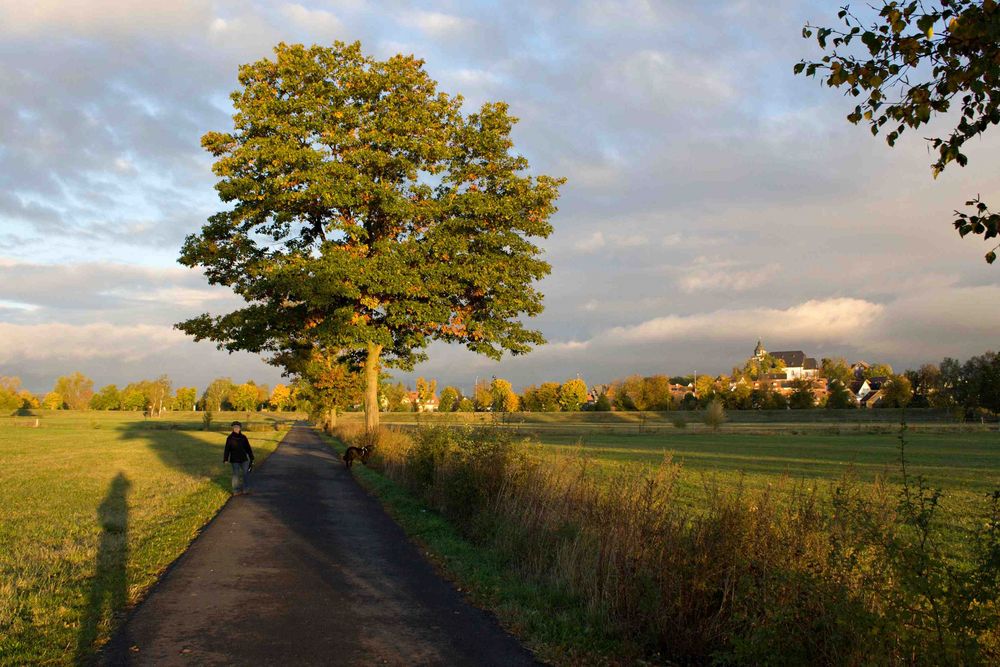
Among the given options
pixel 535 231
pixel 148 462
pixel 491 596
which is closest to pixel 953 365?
pixel 535 231

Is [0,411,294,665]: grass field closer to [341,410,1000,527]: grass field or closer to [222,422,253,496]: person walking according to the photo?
[222,422,253,496]: person walking

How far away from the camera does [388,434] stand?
79.7ft

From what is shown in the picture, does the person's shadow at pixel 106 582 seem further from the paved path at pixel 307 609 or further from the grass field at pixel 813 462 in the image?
the grass field at pixel 813 462

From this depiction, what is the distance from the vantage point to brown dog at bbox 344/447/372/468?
2406 centimetres

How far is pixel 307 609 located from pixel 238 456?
1085 cm

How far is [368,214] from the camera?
24.9m

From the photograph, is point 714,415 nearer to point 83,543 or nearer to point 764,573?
point 83,543

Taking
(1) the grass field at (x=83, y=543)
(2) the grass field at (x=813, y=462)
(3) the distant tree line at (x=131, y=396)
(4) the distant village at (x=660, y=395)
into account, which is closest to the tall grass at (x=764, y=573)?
(2) the grass field at (x=813, y=462)

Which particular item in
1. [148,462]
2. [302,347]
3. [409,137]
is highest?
[409,137]

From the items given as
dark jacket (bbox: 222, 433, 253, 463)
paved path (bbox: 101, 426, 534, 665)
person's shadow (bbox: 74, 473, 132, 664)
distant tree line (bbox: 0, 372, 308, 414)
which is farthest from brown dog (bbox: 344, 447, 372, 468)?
distant tree line (bbox: 0, 372, 308, 414)

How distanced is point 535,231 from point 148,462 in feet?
59.2

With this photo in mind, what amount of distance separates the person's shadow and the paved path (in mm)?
240

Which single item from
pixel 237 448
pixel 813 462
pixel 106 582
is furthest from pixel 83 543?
pixel 813 462

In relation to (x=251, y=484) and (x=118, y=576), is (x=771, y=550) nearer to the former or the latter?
(x=118, y=576)
